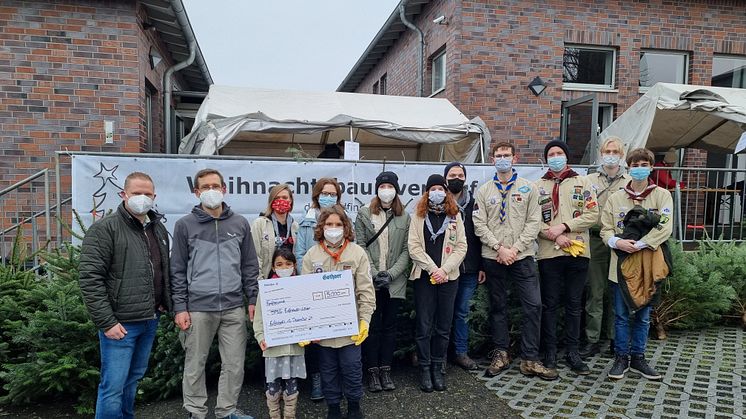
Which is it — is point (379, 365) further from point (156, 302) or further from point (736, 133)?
point (736, 133)

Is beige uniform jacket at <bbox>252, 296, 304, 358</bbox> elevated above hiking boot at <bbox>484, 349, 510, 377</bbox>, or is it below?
above

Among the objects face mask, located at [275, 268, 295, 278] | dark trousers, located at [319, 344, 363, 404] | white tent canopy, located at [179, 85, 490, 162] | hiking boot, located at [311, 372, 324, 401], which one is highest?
white tent canopy, located at [179, 85, 490, 162]

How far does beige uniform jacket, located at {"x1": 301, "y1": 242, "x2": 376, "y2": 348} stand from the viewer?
3547mm

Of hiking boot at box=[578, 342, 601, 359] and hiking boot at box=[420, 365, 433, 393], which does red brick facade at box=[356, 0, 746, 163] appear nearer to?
hiking boot at box=[578, 342, 601, 359]

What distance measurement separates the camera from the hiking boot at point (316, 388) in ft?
12.8

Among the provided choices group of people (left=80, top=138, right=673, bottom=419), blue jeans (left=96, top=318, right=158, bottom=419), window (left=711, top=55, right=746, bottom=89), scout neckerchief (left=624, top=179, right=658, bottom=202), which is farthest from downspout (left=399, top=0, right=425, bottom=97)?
blue jeans (left=96, top=318, right=158, bottom=419)

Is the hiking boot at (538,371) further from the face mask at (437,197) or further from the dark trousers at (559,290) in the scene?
the face mask at (437,197)

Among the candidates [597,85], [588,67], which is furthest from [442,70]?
[597,85]

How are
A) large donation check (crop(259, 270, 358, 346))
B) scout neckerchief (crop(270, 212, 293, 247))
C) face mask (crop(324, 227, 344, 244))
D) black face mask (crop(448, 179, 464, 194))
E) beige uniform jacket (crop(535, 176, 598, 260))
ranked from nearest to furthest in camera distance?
large donation check (crop(259, 270, 358, 346)), face mask (crop(324, 227, 344, 244)), scout neckerchief (crop(270, 212, 293, 247)), beige uniform jacket (crop(535, 176, 598, 260)), black face mask (crop(448, 179, 464, 194))

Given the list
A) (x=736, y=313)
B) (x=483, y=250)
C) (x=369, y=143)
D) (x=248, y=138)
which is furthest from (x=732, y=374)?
(x=248, y=138)

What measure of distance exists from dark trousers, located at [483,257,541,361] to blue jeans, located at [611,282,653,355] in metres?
0.69

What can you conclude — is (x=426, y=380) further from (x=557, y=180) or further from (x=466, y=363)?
(x=557, y=180)

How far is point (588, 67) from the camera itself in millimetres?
9844

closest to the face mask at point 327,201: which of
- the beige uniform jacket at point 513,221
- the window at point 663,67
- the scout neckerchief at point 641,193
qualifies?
the beige uniform jacket at point 513,221
